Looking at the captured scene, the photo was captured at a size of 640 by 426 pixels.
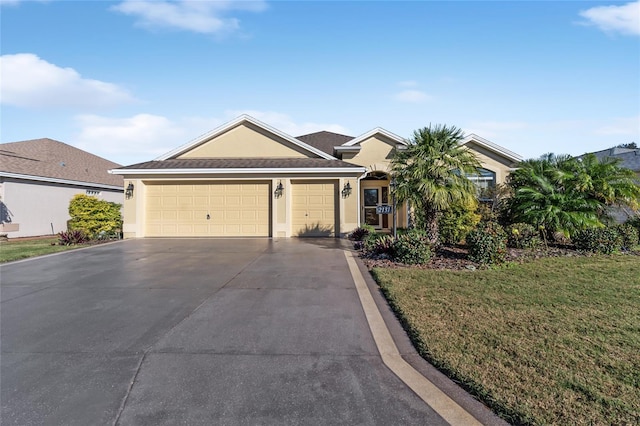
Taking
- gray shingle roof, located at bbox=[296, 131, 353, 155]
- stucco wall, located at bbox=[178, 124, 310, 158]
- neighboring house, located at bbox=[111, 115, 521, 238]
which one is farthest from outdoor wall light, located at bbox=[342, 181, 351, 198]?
gray shingle roof, located at bbox=[296, 131, 353, 155]

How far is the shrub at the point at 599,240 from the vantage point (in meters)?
9.34

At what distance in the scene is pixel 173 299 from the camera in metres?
5.22

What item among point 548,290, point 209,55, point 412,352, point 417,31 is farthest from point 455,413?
point 209,55

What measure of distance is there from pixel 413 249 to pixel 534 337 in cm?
424

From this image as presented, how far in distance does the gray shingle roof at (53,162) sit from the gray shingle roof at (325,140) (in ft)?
45.7

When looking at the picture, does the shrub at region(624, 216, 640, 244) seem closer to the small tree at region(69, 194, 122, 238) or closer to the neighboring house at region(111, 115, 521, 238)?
the neighboring house at region(111, 115, 521, 238)

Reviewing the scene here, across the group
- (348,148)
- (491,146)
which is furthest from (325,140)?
(491,146)

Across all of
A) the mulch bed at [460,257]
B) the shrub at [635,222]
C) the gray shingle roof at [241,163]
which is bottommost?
the mulch bed at [460,257]

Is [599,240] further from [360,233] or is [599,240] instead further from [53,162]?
[53,162]

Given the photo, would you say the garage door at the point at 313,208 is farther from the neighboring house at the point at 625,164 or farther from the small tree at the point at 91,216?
the neighboring house at the point at 625,164

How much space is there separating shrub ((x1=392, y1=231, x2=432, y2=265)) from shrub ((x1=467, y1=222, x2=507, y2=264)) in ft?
3.73

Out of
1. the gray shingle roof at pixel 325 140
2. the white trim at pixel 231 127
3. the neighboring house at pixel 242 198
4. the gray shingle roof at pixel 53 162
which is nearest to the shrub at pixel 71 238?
the neighboring house at pixel 242 198

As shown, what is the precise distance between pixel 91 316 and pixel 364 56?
11683 mm

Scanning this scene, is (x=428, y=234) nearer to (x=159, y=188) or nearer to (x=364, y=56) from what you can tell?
(x=364, y=56)
